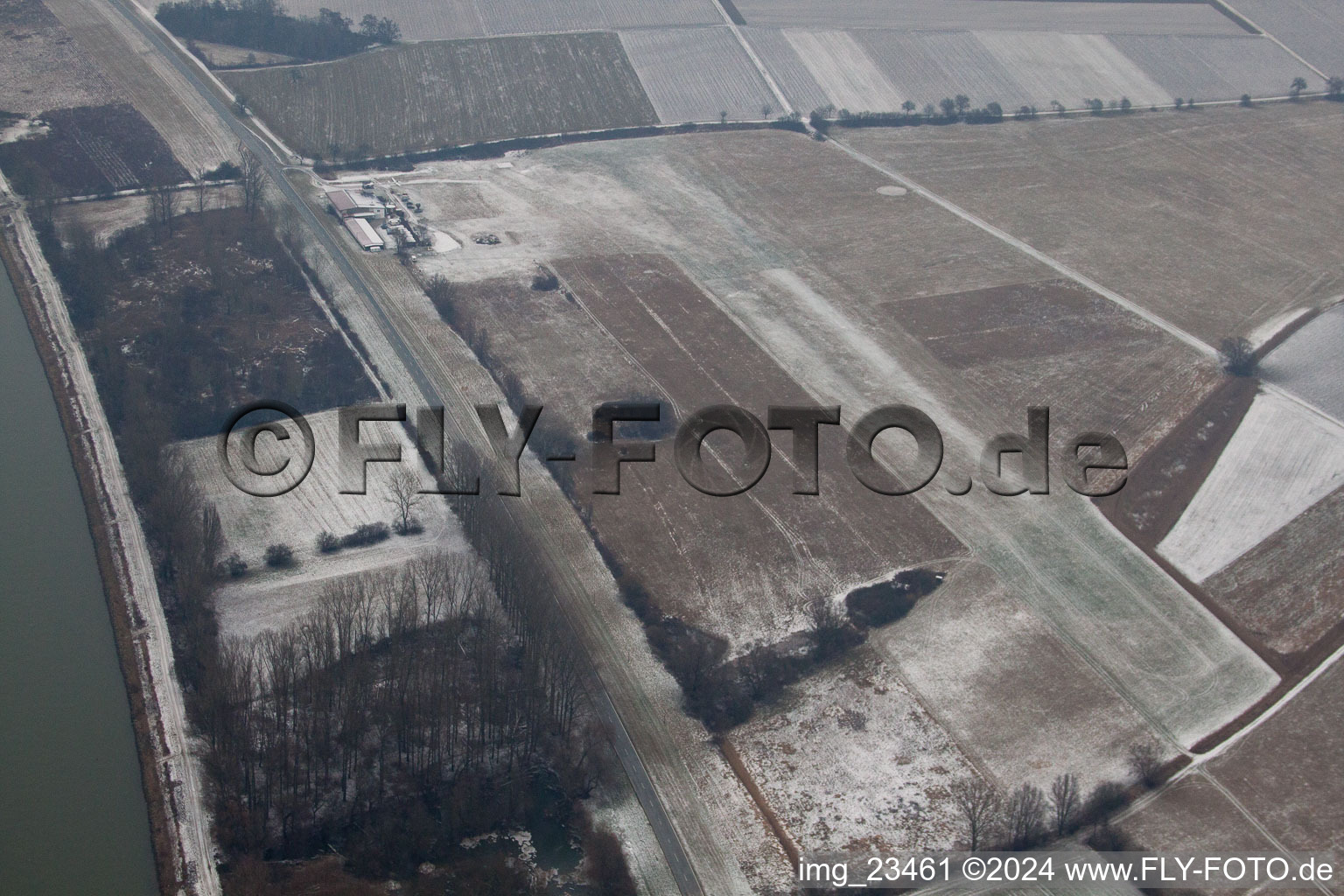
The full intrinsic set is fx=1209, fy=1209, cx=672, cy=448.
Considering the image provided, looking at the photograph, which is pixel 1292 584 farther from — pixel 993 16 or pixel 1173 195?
pixel 993 16

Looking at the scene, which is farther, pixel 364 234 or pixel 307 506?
pixel 364 234

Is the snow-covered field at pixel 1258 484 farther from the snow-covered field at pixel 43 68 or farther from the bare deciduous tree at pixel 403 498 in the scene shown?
the snow-covered field at pixel 43 68

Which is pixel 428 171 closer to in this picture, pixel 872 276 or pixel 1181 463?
pixel 872 276

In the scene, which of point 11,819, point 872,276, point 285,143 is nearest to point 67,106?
point 285,143

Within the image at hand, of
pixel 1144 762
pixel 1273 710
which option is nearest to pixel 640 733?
pixel 1144 762

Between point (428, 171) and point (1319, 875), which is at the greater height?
point (428, 171)

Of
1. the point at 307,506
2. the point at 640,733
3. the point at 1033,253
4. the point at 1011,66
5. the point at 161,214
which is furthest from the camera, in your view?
the point at 1011,66
